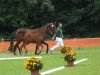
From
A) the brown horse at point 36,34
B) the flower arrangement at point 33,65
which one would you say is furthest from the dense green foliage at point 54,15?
the flower arrangement at point 33,65

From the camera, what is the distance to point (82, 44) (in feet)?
129

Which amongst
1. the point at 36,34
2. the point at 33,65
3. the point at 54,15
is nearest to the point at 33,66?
the point at 33,65

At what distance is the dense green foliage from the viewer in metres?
48.3

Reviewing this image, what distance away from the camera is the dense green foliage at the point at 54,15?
159ft

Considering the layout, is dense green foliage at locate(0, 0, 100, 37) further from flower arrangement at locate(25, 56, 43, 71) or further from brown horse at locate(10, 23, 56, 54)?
flower arrangement at locate(25, 56, 43, 71)

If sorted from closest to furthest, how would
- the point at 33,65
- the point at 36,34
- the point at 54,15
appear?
the point at 33,65 < the point at 36,34 < the point at 54,15

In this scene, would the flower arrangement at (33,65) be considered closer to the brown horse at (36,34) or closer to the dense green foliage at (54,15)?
the brown horse at (36,34)

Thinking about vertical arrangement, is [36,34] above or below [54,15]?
above

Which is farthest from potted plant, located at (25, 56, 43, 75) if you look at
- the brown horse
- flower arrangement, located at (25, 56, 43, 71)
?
the brown horse

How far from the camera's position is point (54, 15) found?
51844 mm

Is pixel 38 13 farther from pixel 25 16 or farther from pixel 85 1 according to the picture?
pixel 85 1

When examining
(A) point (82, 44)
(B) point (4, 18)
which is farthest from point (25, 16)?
(A) point (82, 44)

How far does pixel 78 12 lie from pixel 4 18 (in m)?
8.16

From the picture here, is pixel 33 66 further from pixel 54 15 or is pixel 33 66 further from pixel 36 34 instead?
pixel 54 15
